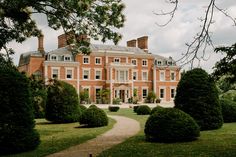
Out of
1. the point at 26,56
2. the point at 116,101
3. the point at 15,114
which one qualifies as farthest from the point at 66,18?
the point at 26,56

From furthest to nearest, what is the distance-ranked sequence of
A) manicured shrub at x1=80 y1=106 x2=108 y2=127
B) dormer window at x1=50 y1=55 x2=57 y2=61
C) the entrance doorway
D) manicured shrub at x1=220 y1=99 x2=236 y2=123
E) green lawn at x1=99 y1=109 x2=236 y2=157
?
1. the entrance doorway
2. dormer window at x1=50 y1=55 x2=57 y2=61
3. manicured shrub at x1=220 y1=99 x2=236 y2=123
4. manicured shrub at x1=80 y1=106 x2=108 y2=127
5. green lawn at x1=99 y1=109 x2=236 y2=157

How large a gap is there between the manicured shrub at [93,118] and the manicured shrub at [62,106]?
3.05 meters

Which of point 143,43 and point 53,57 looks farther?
point 143,43

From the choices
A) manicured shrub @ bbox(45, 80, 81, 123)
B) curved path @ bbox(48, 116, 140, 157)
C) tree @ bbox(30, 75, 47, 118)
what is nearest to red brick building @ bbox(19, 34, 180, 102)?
tree @ bbox(30, 75, 47, 118)

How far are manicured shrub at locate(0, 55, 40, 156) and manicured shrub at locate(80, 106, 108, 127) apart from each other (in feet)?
28.2

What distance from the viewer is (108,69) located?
62719 mm

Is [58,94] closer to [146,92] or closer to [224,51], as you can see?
[224,51]

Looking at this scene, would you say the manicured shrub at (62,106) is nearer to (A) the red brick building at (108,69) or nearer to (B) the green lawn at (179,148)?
(B) the green lawn at (179,148)

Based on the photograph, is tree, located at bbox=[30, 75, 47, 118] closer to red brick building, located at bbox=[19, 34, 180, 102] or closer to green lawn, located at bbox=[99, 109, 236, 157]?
green lawn, located at bbox=[99, 109, 236, 157]

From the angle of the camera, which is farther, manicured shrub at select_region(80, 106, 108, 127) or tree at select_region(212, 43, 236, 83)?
manicured shrub at select_region(80, 106, 108, 127)

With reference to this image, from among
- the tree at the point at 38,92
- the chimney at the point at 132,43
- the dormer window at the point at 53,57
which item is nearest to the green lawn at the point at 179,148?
the tree at the point at 38,92

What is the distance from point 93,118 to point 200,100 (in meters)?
5.95

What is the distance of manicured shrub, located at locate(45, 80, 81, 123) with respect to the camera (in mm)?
24609

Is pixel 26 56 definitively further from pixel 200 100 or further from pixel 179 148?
pixel 179 148
